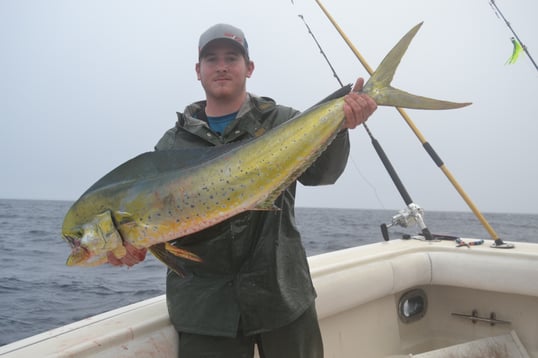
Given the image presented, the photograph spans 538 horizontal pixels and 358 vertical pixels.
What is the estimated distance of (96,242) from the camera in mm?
1620

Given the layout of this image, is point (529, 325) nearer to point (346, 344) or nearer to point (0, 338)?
point (346, 344)

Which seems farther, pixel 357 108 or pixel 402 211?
pixel 402 211

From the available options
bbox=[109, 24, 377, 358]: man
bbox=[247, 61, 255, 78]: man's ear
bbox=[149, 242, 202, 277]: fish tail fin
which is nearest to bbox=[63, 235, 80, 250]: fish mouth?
bbox=[149, 242, 202, 277]: fish tail fin

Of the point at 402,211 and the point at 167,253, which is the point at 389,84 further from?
the point at 402,211

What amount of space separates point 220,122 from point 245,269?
77cm

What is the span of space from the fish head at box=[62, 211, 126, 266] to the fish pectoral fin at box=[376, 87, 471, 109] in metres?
1.16

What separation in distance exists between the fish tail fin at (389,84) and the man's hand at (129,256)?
3.67 feet

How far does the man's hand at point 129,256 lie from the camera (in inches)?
65.7

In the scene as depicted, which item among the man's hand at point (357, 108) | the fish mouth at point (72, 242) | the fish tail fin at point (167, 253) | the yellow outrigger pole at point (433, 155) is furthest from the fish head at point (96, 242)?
the yellow outrigger pole at point (433, 155)

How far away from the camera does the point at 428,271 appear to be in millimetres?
3594

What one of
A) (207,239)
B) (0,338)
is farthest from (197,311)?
(0,338)

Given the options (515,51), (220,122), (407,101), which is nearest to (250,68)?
(220,122)

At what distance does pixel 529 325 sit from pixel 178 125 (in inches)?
122

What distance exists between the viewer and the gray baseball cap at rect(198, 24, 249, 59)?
7.09 ft
